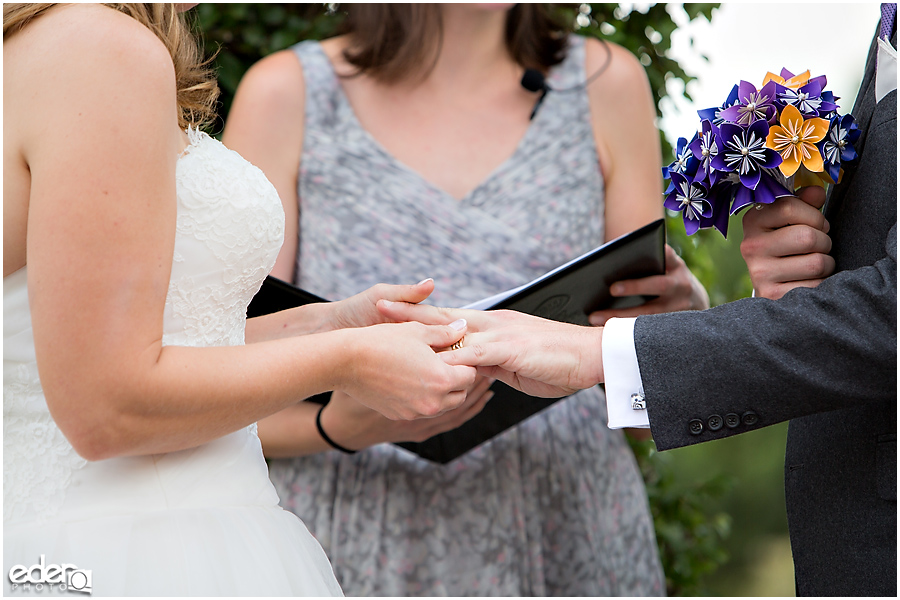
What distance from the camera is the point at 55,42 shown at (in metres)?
1.28

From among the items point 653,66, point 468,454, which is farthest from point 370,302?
point 653,66

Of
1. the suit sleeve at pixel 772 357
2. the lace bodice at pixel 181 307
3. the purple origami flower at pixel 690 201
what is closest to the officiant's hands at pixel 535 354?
the suit sleeve at pixel 772 357

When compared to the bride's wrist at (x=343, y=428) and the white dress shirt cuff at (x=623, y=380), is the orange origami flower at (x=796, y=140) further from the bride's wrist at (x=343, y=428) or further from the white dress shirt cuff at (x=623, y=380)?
the bride's wrist at (x=343, y=428)

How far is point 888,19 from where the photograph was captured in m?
1.68

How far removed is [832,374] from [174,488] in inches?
46.8

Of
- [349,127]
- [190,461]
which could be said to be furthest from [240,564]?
[349,127]

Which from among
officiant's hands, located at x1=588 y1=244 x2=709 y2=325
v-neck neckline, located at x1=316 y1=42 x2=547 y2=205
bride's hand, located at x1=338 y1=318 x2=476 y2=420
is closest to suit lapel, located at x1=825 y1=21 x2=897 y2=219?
officiant's hands, located at x1=588 y1=244 x2=709 y2=325

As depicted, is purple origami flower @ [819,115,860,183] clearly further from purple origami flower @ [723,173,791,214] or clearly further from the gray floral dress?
the gray floral dress

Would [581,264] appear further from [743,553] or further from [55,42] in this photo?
[743,553]

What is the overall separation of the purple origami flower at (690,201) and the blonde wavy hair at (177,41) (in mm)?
1002

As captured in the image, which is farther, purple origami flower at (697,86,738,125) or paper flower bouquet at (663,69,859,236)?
purple origami flower at (697,86,738,125)

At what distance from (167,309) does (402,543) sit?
4.17ft

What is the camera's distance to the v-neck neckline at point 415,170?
101 inches
